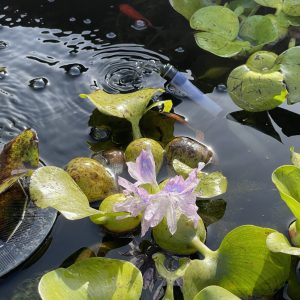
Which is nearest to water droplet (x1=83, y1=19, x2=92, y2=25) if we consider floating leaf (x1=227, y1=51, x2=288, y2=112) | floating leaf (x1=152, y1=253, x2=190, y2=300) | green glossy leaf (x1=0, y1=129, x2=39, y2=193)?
floating leaf (x1=227, y1=51, x2=288, y2=112)

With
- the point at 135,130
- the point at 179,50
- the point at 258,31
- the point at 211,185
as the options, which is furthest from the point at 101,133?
the point at 258,31

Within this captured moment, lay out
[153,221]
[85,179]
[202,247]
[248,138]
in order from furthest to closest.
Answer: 1. [248,138]
2. [85,179]
3. [202,247]
4. [153,221]

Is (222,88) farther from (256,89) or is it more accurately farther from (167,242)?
(167,242)

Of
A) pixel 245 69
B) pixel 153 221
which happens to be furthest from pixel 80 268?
pixel 245 69

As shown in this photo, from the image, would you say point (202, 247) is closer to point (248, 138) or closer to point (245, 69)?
point (248, 138)

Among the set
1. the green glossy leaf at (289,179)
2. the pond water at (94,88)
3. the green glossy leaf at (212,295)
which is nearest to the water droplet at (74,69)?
the pond water at (94,88)

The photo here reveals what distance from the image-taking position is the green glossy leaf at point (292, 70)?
82.5 inches

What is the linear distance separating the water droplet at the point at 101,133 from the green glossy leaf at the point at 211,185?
461 mm

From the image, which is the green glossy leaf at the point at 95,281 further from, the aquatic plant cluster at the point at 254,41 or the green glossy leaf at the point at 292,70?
the green glossy leaf at the point at 292,70

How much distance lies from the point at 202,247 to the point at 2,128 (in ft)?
3.10

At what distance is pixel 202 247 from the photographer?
4.81 ft

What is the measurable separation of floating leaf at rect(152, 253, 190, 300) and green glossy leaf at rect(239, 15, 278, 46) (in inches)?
47.5

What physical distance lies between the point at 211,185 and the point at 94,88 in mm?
780

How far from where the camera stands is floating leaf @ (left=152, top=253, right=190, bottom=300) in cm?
138
